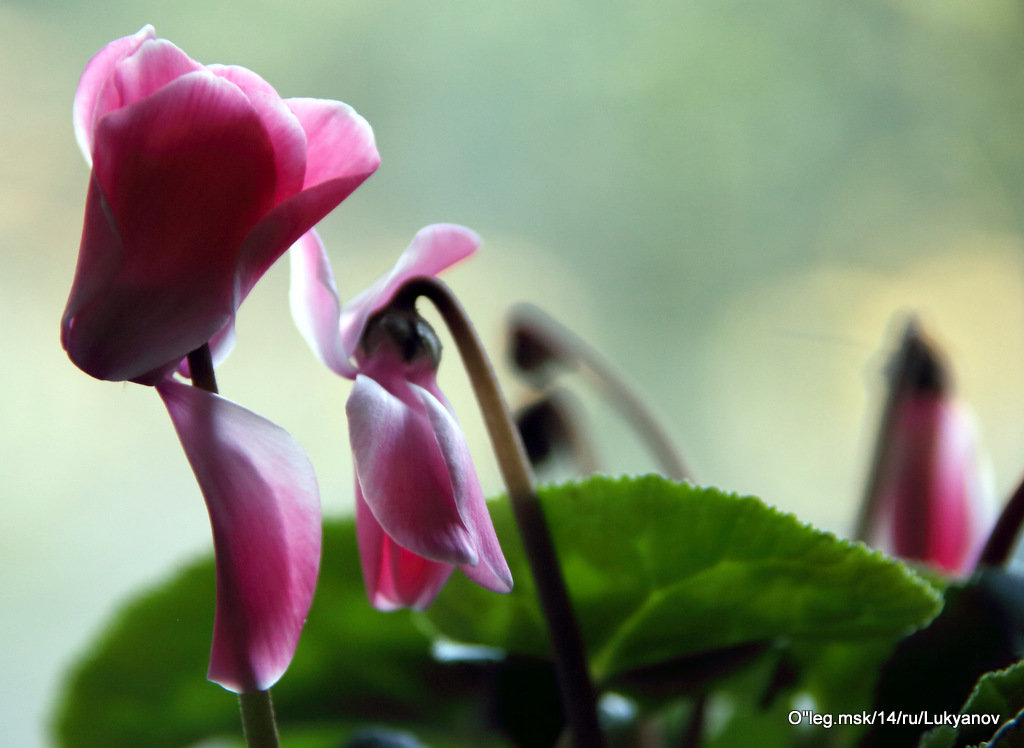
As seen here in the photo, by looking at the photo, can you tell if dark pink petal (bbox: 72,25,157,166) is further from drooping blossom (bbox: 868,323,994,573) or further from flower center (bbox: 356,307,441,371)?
drooping blossom (bbox: 868,323,994,573)

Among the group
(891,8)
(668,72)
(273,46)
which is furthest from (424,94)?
(891,8)

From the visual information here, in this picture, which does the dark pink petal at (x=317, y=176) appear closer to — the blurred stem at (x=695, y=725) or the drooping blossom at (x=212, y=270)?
the drooping blossom at (x=212, y=270)

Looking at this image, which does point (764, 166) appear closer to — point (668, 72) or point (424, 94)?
point (668, 72)

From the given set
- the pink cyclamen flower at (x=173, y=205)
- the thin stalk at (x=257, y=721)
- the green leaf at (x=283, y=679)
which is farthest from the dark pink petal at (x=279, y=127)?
the green leaf at (x=283, y=679)

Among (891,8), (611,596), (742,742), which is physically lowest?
(742,742)

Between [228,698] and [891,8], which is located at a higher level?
[891,8]

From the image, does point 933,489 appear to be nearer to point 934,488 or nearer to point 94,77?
point 934,488
